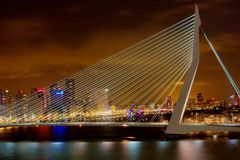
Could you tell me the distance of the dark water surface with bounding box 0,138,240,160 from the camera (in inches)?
961

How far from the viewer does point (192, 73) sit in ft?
88.8

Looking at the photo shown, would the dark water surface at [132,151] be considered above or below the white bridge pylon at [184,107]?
below

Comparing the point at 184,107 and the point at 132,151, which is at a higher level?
the point at 184,107

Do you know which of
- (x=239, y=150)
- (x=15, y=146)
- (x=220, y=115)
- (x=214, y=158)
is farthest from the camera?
(x=220, y=115)

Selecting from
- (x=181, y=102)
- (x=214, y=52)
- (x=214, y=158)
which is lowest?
(x=214, y=158)

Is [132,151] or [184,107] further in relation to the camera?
[184,107]

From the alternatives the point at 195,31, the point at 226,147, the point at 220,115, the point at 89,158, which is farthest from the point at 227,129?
the point at 220,115

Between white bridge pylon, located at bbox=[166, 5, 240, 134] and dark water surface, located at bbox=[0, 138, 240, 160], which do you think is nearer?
dark water surface, located at bbox=[0, 138, 240, 160]

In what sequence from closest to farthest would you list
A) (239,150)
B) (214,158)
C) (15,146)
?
(214,158), (239,150), (15,146)

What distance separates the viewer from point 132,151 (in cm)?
2641

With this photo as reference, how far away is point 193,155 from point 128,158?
3.09 metres

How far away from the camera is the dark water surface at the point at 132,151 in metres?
24.4

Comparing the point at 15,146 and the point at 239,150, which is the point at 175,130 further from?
the point at 15,146

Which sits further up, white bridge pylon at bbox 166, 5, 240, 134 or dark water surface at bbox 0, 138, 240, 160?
white bridge pylon at bbox 166, 5, 240, 134
